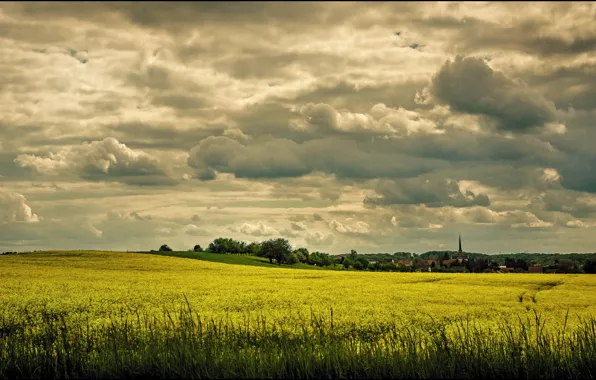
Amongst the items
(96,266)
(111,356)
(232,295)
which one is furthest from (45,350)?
(96,266)

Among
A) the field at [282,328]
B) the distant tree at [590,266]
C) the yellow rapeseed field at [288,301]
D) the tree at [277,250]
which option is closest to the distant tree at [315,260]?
the tree at [277,250]

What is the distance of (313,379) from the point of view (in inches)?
301

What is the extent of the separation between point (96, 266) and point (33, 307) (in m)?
32.0

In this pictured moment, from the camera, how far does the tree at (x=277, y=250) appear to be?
395ft

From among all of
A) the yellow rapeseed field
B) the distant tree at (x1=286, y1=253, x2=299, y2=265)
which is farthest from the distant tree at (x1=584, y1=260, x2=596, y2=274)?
the distant tree at (x1=286, y1=253, x2=299, y2=265)

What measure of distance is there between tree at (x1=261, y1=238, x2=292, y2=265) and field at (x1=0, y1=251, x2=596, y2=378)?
58649mm

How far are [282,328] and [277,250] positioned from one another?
11264cm

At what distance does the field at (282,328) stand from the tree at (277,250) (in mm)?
58649

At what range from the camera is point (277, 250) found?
12050cm

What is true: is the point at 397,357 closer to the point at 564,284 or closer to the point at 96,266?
the point at 564,284

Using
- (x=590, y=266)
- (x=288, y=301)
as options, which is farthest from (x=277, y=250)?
(x=288, y=301)

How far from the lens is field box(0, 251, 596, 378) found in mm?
7988

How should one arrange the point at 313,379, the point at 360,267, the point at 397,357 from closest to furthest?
the point at 313,379, the point at 397,357, the point at 360,267

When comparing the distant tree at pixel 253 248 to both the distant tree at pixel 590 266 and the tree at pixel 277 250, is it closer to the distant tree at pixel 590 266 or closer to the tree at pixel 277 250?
Result: the tree at pixel 277 250
